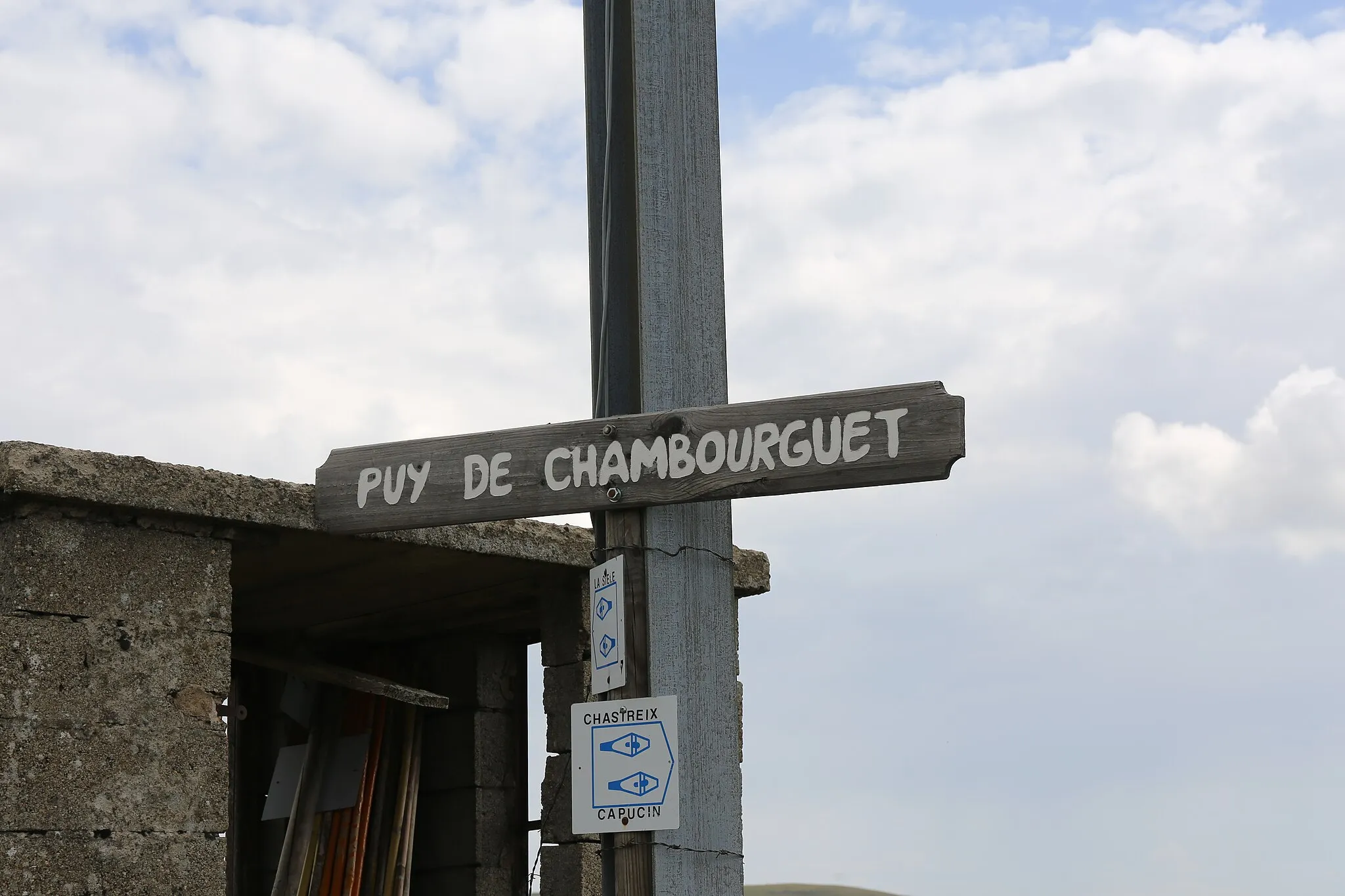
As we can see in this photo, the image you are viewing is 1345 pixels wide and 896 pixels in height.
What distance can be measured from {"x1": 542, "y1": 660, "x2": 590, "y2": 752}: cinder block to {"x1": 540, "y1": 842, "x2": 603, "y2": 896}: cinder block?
47 cm

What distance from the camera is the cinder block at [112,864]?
557 cm

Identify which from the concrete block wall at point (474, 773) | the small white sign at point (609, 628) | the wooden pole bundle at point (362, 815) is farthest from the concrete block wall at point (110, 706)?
the concrete block wall at point (474, 773)

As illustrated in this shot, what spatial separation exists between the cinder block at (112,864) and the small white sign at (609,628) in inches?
94.9

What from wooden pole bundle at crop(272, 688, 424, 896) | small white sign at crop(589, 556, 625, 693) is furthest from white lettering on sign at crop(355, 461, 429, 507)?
wooden pole bundle at crop(272, 688, 424, 896)

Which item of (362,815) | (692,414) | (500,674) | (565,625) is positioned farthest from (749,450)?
(362,815)

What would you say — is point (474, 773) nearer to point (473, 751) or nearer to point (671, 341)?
point (473, 751)

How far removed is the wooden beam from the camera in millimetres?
8414

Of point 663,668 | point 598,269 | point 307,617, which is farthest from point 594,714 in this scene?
point 307,617

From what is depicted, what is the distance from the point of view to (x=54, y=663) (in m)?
5.79

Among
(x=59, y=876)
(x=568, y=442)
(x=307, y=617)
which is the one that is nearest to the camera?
(x=568, y=442)

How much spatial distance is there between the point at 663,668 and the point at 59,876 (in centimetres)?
270

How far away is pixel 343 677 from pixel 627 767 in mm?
4837

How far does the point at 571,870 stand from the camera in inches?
306

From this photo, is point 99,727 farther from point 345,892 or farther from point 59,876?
point 345,892
